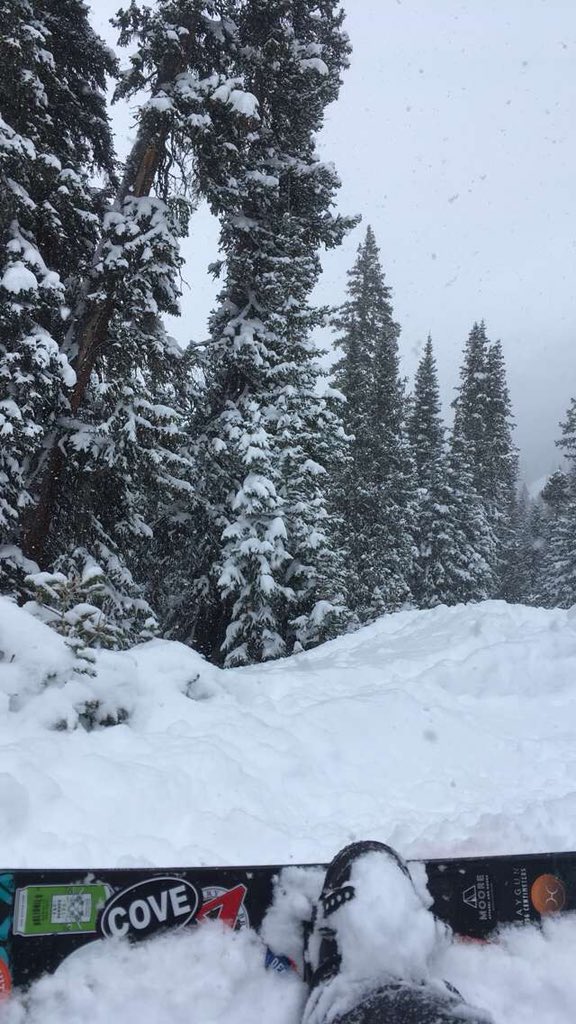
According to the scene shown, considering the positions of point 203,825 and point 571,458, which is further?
point 571,458

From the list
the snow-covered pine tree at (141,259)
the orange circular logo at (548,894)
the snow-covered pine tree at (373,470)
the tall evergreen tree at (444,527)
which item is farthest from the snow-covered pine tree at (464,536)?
the orange circular logo at (548,894)

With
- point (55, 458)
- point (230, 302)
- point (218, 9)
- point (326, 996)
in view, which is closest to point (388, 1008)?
point (326, 996)

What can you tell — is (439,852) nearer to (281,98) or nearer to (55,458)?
(55,458)

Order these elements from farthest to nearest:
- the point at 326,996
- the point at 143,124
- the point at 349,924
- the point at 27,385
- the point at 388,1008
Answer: the point at 143,124 → the point at 27,385 → the point at 349,924 → the point at 326,996 → the point at 388,1008

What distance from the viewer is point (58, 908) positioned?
2744 millimetres

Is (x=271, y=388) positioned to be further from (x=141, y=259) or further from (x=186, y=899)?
(x=186, y=899)

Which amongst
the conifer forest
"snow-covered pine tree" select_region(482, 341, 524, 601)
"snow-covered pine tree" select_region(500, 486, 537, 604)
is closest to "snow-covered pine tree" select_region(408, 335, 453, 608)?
"snow-covered pine tree" select_region(482, 341, 524, 601)

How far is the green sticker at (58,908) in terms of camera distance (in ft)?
8.80

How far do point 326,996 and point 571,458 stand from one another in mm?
35721

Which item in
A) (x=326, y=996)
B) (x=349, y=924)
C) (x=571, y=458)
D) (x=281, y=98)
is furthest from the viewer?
(x=571, y=458)

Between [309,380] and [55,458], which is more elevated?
[309,380]

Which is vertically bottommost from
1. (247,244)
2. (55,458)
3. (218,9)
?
(55,458)

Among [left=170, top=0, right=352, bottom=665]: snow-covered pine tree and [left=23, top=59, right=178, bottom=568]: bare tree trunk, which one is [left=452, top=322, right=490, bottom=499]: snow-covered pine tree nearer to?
[left=170, top=0, right=352, bottom=665]: snow-covered pine tree

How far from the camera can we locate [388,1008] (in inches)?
A: 79.7
